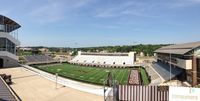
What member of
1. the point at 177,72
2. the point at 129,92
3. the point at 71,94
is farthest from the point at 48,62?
the point at 129,92

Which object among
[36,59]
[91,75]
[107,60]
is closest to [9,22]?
[91,75]

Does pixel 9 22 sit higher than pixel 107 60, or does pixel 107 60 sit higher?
pixel 9 22

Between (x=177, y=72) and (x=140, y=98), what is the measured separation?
2309 cm

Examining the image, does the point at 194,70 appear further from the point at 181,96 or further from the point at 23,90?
the point at 23,90

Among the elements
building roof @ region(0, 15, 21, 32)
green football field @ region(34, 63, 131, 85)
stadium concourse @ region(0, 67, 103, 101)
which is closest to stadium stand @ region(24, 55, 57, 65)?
green football field @ region(34, 63, 131, 85)

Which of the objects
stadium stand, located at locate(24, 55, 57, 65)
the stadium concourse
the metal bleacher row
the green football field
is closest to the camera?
the stadium concourse

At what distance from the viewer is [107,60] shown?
10256cm

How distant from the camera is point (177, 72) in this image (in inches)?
1821

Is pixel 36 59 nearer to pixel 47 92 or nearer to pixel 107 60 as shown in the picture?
pixel 107 60

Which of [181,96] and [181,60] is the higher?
[181,60]

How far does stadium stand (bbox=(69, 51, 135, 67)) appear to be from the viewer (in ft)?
311

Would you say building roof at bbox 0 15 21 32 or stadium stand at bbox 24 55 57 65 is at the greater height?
building roof at bbox 0 15 21 32

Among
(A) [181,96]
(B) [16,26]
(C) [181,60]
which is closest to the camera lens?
(A) [181,96]

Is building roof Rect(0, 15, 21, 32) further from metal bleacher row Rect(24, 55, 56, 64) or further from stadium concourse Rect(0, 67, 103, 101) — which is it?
metal bleacher row Rect(24, 55, 56, 64)
